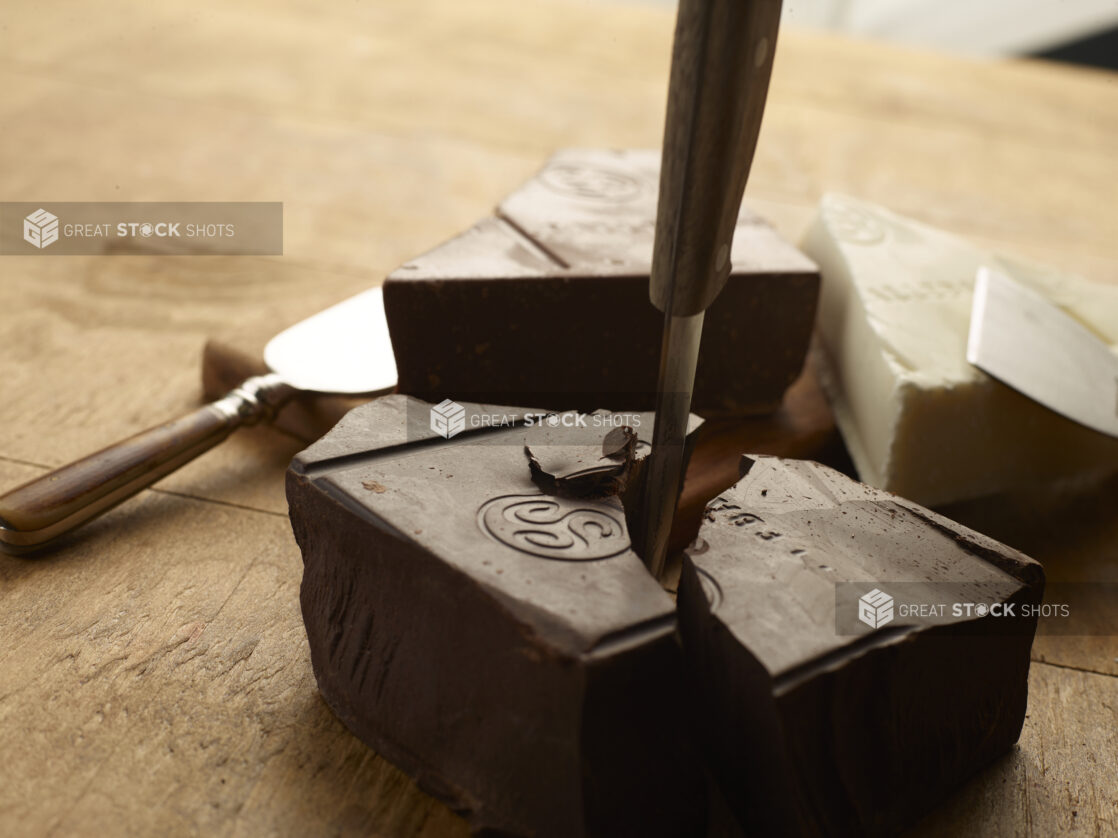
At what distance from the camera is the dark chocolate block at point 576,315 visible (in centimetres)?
113

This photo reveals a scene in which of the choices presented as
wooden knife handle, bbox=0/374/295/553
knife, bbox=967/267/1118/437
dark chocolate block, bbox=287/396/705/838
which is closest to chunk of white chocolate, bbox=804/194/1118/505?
knife, bbox=967/267/1118/437

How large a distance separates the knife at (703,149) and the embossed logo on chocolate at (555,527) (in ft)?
0.43

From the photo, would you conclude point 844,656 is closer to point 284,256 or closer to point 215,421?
point 215,421

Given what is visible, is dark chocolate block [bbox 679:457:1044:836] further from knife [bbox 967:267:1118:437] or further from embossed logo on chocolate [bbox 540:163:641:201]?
embossed logo on chocolate [bbox 540:163:641:201]

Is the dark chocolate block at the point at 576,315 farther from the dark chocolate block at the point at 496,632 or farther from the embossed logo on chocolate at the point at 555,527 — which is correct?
the embossed logo on chocolate at the point at 555,527

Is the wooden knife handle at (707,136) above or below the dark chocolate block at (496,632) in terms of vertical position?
above

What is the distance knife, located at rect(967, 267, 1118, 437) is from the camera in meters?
1.15

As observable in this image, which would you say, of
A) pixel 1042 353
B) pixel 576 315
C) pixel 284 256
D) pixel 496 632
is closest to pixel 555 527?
pixel 496 632

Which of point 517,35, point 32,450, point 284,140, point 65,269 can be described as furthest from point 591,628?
point 517,35

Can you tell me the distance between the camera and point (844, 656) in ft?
2.32

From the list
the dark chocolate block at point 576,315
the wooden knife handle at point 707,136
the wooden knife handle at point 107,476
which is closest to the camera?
the wooden knife handle at point 707,136

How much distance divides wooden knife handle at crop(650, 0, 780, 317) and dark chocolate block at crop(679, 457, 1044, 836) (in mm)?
211

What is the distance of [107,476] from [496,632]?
0.52 m

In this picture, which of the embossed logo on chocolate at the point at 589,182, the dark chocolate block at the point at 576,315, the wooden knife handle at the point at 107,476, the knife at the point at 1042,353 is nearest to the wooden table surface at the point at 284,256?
the wooden knife handle at the point at 107,476
